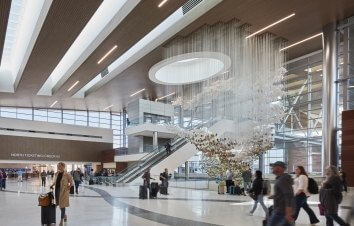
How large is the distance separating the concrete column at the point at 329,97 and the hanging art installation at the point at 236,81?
2.62m

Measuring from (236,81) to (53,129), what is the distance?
96.4 ft

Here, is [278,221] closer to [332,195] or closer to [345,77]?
[332,195]

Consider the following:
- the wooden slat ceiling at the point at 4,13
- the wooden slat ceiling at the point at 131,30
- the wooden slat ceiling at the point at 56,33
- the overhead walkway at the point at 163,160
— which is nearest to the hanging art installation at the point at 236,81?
the wooden slat ceiling at the point at 131,30

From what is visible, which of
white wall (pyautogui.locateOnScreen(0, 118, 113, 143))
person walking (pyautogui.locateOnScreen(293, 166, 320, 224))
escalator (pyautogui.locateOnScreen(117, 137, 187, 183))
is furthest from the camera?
white wall (pyautogui.locateOnScreen(0, 118, 113, 143))

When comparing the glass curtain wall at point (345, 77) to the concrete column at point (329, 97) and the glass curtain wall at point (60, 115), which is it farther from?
the glass curtain wall at point (60, 115)

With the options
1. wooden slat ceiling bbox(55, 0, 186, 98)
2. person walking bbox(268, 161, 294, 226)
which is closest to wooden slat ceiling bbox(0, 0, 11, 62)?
wooden slat ceiling bbox(55, 0, 186, 98)

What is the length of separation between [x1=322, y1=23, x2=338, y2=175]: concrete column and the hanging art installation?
2.62 metres

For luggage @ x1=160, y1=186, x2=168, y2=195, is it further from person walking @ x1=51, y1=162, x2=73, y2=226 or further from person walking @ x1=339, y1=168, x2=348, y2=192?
person walking @ x1=51, y1=162, x2=73, y2=226

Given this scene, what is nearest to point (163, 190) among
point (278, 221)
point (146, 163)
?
point (146, 163)

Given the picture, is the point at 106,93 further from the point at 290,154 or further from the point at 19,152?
the point at 290,154

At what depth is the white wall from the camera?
41.3 metres

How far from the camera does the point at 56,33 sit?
1852cm

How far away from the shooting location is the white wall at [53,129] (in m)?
41.3

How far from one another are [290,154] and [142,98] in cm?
1656
